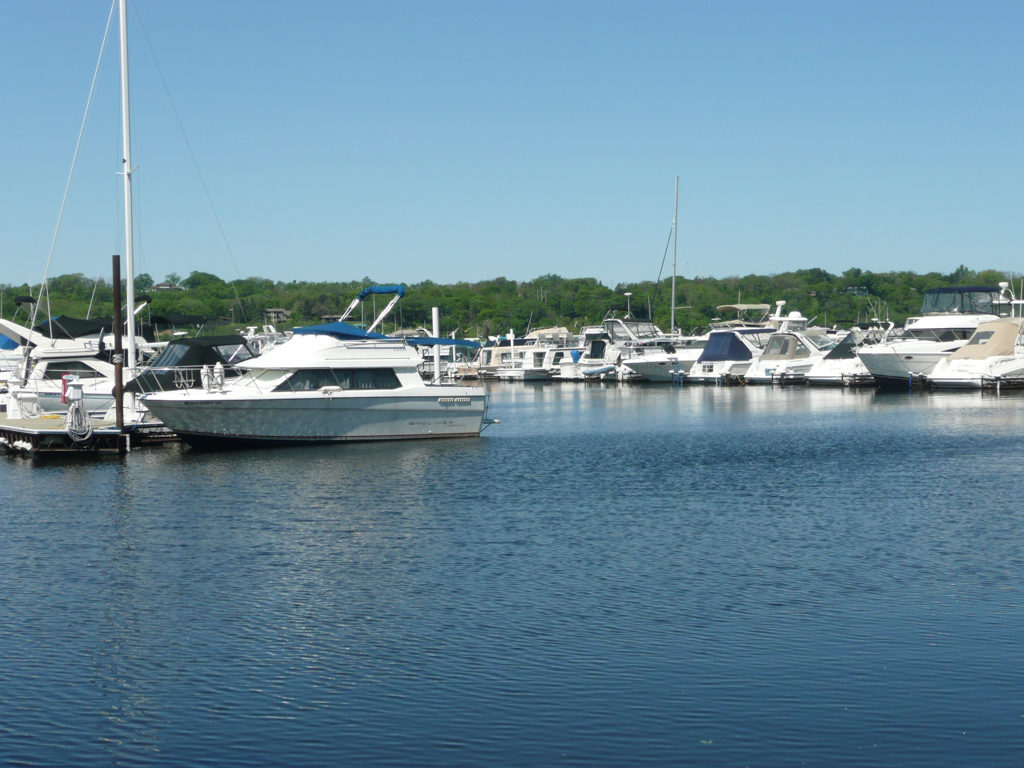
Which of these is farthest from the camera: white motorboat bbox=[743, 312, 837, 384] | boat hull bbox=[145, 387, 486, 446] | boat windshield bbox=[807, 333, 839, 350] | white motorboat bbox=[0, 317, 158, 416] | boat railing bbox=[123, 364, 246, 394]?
boat windshield bbox=[807, 333, 839, 350]

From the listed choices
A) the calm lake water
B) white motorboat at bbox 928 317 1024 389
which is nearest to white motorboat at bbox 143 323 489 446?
the calm lake water

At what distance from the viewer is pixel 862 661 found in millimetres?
13492

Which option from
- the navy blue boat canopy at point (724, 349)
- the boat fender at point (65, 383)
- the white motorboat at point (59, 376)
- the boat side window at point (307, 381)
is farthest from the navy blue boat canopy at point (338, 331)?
the navy blue boat canopy at point (724, 349)

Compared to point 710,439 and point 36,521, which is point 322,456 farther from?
point 710,439

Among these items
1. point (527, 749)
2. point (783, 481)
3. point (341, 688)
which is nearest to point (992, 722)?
point (527, 749)

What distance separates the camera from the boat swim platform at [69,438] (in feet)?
115

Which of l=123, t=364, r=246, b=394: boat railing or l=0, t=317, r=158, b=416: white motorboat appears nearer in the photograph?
l=123, t=364, r=246, b=394: boat railing

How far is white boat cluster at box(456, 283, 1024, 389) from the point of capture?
65.4 meters

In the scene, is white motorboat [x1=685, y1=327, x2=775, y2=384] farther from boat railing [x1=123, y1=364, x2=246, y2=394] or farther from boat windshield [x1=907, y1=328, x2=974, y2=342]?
boat railing [x1=123, y1=364, x2=246, y2=394]

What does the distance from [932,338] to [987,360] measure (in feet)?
17.0

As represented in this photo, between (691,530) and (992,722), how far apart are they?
36.6ft

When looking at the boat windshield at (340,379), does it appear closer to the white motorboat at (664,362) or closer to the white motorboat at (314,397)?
the white motorboat at (314,397)

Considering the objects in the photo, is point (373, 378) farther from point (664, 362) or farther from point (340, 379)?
point (664, 362)

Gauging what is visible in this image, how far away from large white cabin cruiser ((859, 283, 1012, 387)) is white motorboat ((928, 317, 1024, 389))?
3.21 ft
